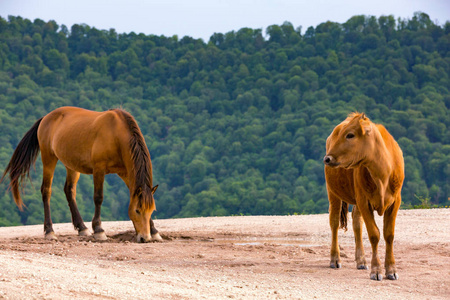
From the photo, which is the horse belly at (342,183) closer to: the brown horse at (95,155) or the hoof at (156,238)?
the brown horse at (95,155)

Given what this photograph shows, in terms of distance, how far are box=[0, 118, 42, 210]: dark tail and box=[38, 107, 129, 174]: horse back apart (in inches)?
14.7

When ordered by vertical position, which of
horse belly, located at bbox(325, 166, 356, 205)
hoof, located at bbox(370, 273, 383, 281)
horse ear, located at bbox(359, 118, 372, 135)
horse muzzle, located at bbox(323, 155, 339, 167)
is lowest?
hoof, located at bbox(370, 273, 383, 281)

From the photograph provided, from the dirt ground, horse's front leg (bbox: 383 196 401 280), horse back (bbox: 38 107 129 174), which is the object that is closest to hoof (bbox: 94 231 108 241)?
the dirt ground

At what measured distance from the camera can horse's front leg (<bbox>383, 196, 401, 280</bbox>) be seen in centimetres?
700

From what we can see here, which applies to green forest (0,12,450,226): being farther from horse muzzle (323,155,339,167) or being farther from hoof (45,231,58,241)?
horse muzzle (323,155,339,167)

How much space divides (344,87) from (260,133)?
11.0 meters

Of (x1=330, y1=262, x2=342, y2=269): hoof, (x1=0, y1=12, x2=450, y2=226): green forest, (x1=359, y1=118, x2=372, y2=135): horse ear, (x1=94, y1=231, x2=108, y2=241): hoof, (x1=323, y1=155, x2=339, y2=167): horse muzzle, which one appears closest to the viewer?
(x1=323, y1=155, x2=339, y2=167): horse muzzle

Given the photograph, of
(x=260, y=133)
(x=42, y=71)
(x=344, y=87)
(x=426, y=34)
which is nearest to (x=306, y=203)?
(x=260, y=133)

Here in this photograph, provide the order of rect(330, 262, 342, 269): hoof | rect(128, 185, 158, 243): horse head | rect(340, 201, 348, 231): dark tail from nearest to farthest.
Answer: rect(330, 262, 342, 269): hoof
rect(340, 201, 348, 231): dark tail
rect(128, 185, 158, 243): horse head

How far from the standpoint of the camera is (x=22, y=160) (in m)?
11.9

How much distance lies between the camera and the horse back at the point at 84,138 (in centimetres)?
1041

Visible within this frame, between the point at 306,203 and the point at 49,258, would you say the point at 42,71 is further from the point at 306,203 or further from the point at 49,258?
the point at 49,258

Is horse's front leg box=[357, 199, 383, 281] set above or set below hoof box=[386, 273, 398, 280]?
above

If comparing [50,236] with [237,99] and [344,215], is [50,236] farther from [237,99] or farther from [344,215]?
[237,99]
